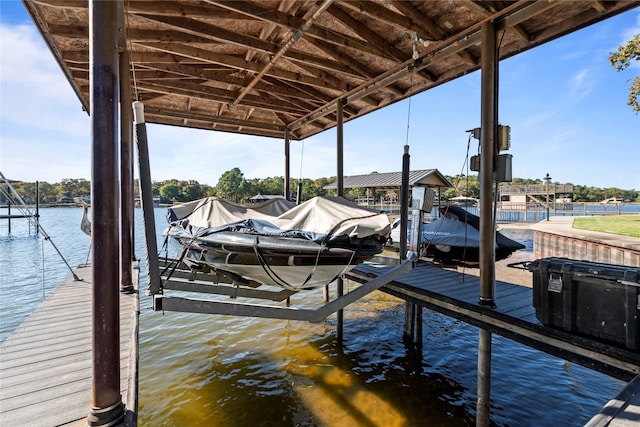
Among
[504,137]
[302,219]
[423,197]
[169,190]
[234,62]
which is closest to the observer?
[302,219]

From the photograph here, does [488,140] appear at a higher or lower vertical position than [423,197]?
higher

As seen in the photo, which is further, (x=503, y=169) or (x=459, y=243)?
(x=459, y=243)

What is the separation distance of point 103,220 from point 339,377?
186 inches

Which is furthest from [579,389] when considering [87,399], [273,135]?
[273,135]

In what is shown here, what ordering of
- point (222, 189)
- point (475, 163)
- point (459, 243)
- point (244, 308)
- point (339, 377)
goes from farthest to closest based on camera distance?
point (222, 189), point (459, 243), point (339, 377), point (475, 163), point (244, 308)

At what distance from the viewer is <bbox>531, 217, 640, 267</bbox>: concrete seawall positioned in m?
8.18

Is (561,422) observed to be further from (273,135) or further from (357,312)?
(273,135)

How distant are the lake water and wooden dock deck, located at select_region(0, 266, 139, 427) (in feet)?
5.09

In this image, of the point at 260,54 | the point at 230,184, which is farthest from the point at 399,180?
the point at 230,184

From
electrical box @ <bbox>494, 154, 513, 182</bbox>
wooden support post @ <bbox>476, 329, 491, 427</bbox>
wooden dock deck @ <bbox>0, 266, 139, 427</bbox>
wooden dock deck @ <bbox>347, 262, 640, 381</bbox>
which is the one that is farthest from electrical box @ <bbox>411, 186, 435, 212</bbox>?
wooden dock deck @ <bbox>0, 266, 139, 427</bbox>

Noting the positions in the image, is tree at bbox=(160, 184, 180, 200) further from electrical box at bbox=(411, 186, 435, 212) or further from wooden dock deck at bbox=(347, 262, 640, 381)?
electrical box at bbox=(411, 186, 435, 212)

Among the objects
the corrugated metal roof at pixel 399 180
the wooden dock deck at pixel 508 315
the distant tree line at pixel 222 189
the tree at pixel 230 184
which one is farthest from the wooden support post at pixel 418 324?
the tree at pixel 230 184

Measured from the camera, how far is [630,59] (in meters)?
10.2

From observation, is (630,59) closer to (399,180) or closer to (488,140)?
(488,140)
